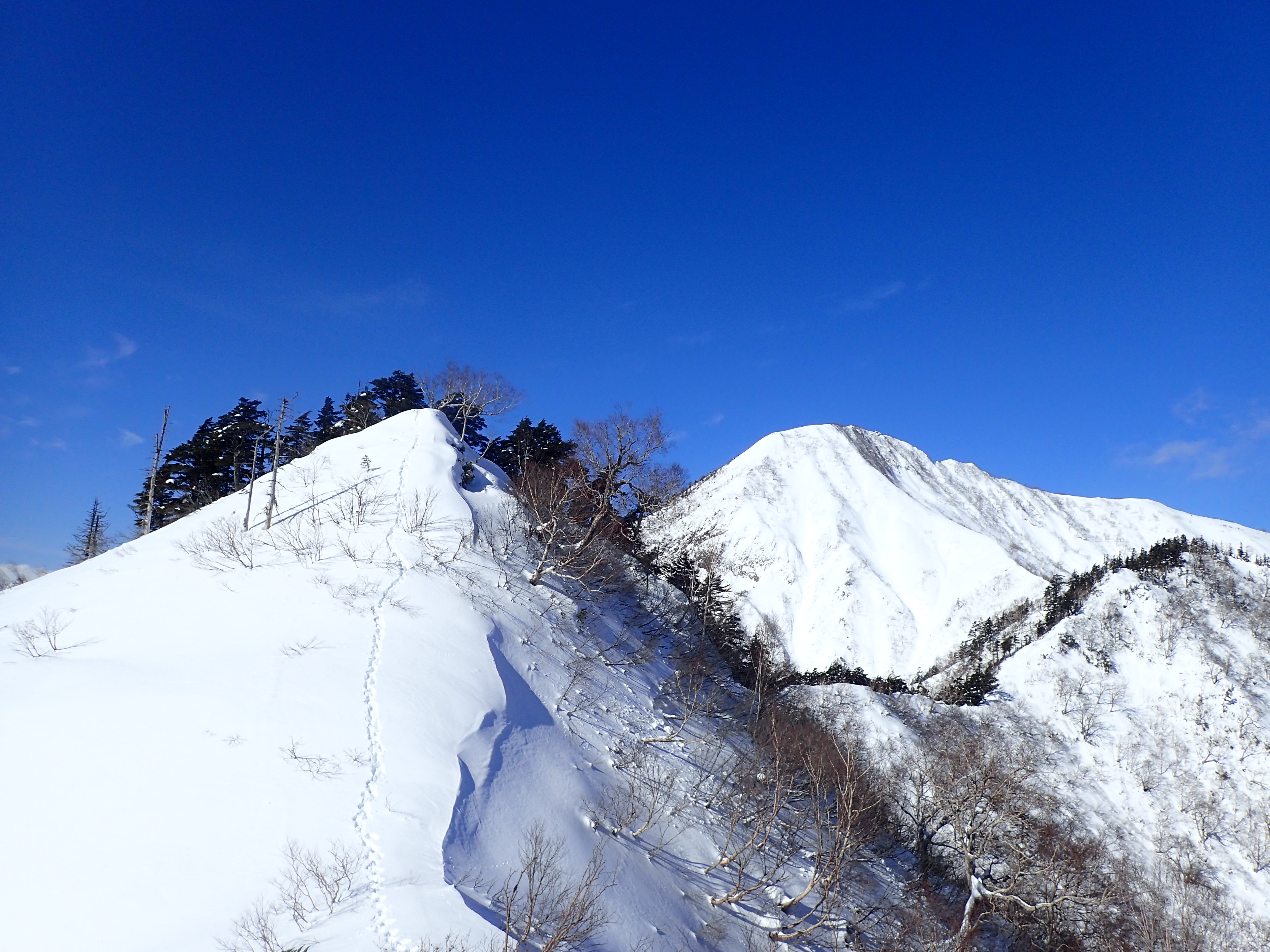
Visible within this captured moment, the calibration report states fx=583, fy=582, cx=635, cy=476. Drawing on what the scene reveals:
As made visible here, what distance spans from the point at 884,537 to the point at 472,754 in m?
122

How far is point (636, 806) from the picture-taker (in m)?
20.6

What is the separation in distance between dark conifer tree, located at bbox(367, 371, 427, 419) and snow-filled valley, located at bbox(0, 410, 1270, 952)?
56.0 feet

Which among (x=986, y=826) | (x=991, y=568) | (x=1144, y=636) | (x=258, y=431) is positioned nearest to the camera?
(x=986, y=826)

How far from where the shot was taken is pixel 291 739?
53.2 ft

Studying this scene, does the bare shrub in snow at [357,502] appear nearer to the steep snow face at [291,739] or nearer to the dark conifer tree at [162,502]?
the steep snow face at [291,739]

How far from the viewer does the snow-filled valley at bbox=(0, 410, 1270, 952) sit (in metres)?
12.6

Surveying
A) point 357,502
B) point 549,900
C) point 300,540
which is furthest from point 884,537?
point 549,900

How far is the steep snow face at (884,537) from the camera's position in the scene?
101 meters

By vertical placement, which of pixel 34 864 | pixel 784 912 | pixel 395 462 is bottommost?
pixel 784 912

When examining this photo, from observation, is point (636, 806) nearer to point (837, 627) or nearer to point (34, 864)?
point (34, 864)

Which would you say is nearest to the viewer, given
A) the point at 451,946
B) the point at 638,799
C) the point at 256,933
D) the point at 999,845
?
the point at 451,946

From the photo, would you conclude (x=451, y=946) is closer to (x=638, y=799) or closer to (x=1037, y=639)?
(x=638, y=799)

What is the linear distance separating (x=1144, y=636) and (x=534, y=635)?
66.8 meters

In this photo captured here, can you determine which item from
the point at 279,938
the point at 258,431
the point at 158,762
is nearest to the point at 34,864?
the point at 158,762
